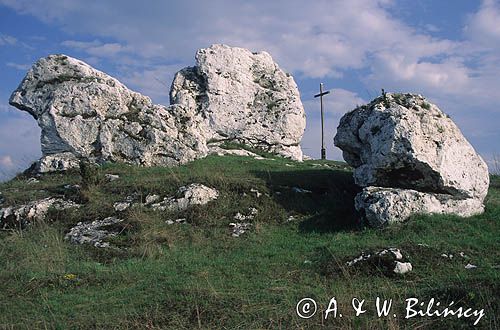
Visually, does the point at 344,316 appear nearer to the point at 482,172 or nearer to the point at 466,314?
the point at 466,314

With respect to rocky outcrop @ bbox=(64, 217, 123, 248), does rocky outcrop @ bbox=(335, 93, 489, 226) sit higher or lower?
higher

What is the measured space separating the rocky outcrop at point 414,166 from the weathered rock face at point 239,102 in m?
9.52

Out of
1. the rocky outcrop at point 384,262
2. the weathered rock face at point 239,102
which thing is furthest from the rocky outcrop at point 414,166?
the weathered rock face at point 239,102

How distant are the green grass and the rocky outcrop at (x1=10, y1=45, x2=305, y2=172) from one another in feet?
5.41

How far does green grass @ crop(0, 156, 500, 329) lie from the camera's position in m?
8.11

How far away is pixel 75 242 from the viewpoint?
1360 centimetres

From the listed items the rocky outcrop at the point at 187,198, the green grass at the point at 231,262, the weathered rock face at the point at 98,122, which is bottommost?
the green grass at the point at 231,262

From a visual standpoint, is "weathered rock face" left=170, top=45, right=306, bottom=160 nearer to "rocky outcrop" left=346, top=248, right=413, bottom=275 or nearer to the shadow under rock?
the shadow under rock

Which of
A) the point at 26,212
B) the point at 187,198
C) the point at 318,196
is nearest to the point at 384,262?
the point at 318,196

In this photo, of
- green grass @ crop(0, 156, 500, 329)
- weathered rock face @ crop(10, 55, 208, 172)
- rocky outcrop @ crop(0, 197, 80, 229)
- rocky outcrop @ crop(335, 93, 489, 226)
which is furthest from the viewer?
weathered rock face @ crop(10, 55, 208, 172)

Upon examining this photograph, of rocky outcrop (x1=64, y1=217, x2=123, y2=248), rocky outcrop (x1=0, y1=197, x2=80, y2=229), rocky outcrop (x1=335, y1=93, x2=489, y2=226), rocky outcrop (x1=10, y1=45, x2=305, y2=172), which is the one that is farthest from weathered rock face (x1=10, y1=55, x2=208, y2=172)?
rocky outcrop (x1=335, y1=93, x2=489, y2=226)

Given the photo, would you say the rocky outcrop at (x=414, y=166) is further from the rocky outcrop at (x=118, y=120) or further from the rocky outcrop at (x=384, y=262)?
the rocky outcrop at (x=118, y=120)

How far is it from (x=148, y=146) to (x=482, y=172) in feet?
39.3

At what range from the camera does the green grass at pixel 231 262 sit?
8109 mm
